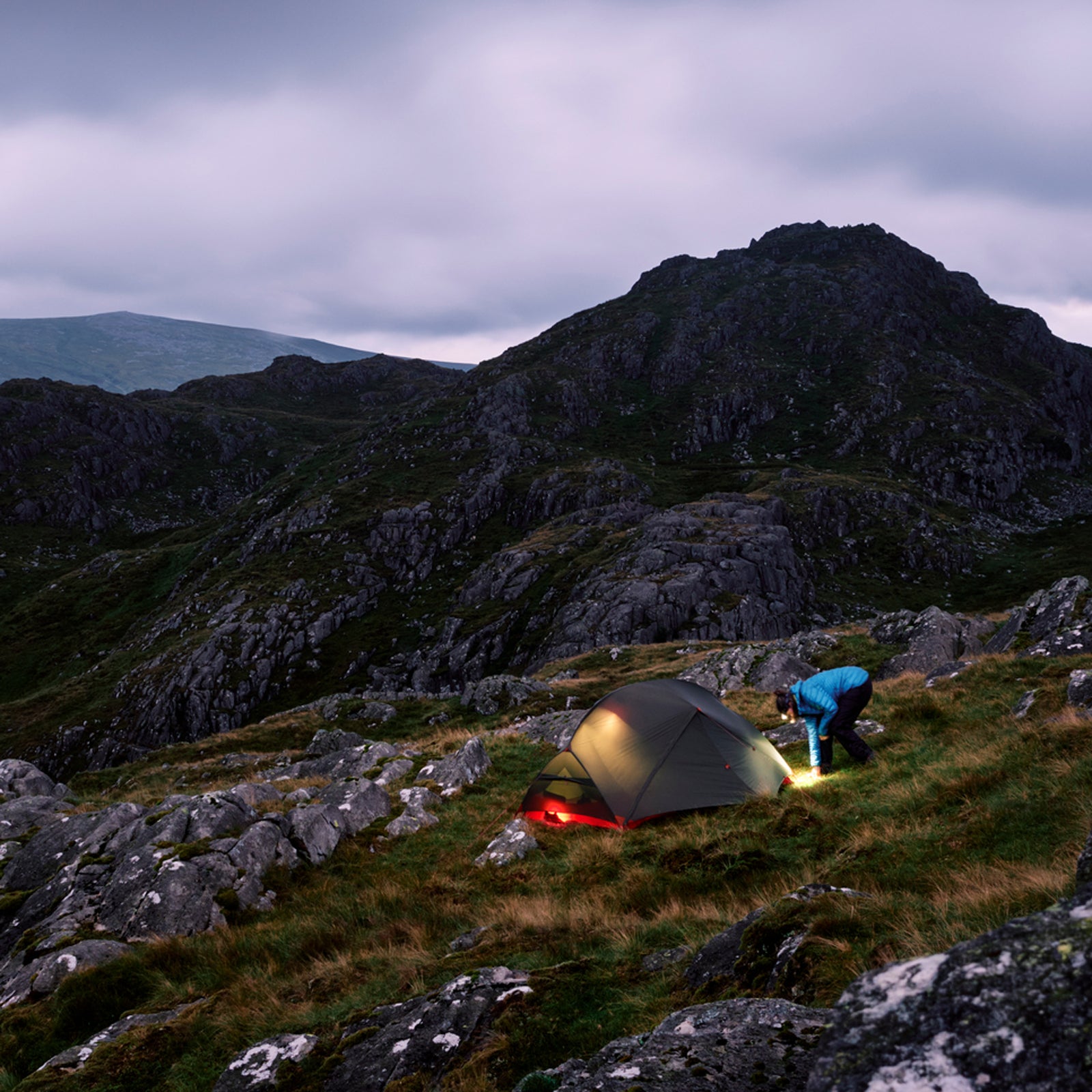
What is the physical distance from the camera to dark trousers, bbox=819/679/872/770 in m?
13.1

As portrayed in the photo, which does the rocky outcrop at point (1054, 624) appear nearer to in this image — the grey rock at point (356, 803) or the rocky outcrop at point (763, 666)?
the rocky outcrop at point (763, 666)

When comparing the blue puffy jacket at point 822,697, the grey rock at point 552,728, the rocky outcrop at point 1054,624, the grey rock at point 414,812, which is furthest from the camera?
the grey rock at point 552,728

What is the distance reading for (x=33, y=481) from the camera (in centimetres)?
15525

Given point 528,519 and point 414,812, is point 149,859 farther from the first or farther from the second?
point 528,519

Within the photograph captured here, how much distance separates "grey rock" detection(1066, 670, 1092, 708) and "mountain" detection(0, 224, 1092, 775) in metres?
55.1

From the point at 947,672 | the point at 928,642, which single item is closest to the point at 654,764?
the point at 947,672

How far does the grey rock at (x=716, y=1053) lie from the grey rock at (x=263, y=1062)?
9.70 ft

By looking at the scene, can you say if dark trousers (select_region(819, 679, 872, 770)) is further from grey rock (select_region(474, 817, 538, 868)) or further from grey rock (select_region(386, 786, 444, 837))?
grey rock (select_region(386, 786, 444, 837))

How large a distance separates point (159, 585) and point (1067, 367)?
269 meters

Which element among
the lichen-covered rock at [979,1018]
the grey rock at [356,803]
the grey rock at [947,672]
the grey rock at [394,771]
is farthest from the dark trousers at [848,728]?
the grey rock at [394,771]

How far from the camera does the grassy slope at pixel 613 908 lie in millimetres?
5062

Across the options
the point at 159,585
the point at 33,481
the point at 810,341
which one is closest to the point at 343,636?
the point at 159,585

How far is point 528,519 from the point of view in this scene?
4919 inches

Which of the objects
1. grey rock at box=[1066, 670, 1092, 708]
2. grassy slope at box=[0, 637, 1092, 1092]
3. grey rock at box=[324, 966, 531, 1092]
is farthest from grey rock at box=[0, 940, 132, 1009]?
grey rock at box=[1066, 670, 1092, 708]
